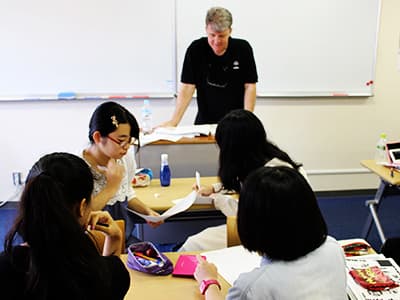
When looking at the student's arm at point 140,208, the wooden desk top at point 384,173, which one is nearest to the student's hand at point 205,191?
the student's arm at point 140,208

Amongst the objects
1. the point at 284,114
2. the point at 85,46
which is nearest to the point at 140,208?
the point at 85,46

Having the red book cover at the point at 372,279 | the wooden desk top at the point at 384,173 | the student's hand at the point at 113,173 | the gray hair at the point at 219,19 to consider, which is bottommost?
the wooden desk top at the point at 384,173

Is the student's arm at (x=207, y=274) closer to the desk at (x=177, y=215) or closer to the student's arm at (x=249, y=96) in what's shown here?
the desk at (x=177, y=215)

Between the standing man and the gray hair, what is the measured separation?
0.55 feet

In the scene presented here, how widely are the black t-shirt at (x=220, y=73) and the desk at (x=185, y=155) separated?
0.49m

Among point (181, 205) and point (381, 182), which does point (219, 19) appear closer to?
point (181, 205)

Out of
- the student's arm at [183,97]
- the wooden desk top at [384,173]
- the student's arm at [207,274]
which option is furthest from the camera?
the student's arm at [183,97]

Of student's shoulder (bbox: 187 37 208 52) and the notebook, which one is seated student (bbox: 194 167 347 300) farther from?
student's shoulder (bbox: 187 37 208 52)

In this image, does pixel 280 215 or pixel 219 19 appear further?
pixel 219 19

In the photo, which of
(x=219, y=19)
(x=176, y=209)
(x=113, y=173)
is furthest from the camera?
(x=219, y=19)

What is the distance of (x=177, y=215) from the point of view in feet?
7.80

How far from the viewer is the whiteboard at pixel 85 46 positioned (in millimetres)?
3521

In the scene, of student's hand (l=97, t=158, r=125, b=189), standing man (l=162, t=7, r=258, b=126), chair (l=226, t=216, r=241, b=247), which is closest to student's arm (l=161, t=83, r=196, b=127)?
standing man (l=162, t=7, r=258, b=126)

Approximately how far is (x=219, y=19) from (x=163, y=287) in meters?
1.83
